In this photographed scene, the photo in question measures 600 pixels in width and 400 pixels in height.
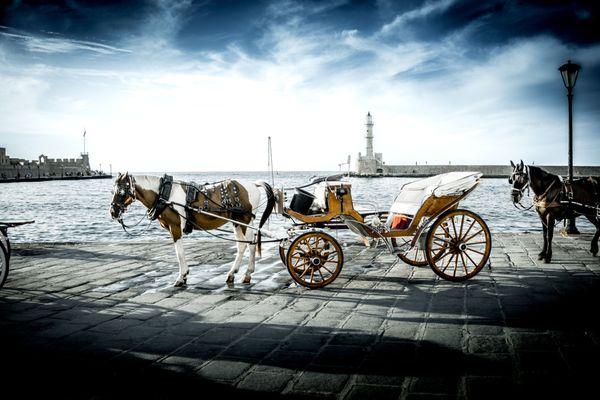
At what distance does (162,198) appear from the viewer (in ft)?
18.2

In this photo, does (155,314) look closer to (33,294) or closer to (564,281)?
(33,294)

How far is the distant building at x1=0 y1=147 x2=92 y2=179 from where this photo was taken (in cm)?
8456

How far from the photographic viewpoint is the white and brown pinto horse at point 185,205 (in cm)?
553

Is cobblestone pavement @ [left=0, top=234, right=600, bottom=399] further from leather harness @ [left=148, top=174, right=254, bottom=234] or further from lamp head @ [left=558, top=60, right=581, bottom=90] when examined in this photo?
lamp head @ [left=558, top=60, right=581, bottom=90]

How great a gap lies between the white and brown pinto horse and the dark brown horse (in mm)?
4305

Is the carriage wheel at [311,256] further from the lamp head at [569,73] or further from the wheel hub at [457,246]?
the lamp head at [569,73]

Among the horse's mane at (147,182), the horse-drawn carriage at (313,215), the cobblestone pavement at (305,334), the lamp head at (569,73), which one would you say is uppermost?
the lamp head at (569,73)

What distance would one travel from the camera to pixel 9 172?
8481 centimetres

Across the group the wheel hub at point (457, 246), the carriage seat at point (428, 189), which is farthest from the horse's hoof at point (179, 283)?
the wheel hub at point (457, 246)

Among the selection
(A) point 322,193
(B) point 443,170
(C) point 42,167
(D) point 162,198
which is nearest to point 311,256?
(A) point 322,193

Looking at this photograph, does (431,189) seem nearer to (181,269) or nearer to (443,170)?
(181,269)

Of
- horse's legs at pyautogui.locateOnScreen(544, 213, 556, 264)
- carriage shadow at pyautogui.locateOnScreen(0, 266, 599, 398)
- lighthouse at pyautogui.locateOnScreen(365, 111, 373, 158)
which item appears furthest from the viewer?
lighthouse at pyautogui.locateOnScreen(365, 111, 373, 158)

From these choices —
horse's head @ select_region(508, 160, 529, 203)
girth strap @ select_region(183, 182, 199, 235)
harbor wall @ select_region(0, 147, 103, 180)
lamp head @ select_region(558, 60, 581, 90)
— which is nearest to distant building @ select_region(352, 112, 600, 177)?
harbor wall @ select_region(0, 147, 103, 180)

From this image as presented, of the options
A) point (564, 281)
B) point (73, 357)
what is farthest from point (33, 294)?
point (564, 281)
